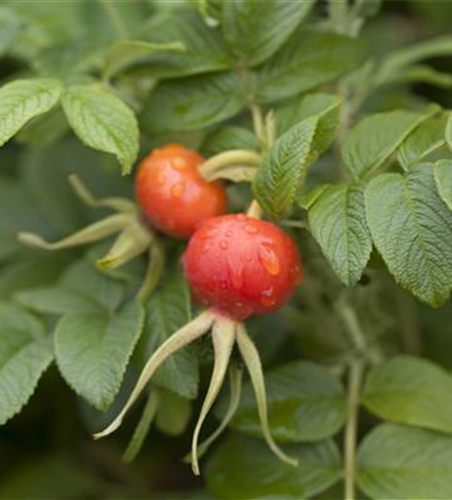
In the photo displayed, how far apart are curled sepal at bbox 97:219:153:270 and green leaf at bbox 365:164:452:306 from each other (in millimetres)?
429

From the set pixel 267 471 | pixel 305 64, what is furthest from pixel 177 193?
pixel 267 471

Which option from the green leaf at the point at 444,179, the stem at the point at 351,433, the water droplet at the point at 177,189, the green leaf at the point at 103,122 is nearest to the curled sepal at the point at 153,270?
the water droplet at the point at 177,189

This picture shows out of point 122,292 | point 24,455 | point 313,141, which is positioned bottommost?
point 24,455

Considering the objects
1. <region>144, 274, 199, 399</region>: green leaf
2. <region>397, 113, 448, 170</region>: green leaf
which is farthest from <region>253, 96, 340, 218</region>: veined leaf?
<region>144, 274, 199, 399</region>: green leaf

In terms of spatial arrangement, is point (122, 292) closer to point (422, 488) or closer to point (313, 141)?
point (313, 141)

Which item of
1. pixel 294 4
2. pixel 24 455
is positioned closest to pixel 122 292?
pixel 294 4

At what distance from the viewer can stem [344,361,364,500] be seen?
58.9 inches

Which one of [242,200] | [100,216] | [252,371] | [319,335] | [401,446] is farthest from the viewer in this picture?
[100,216]

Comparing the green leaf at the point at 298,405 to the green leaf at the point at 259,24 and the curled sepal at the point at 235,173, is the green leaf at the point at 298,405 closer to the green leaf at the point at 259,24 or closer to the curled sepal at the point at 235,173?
the curled sepal at the point at 235,173

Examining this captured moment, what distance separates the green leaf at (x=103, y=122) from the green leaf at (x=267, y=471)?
0.52 m

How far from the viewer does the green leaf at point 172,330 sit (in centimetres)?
139

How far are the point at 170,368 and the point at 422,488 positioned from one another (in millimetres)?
387

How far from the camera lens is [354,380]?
5.46ft

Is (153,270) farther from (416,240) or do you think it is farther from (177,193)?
(416,240)
